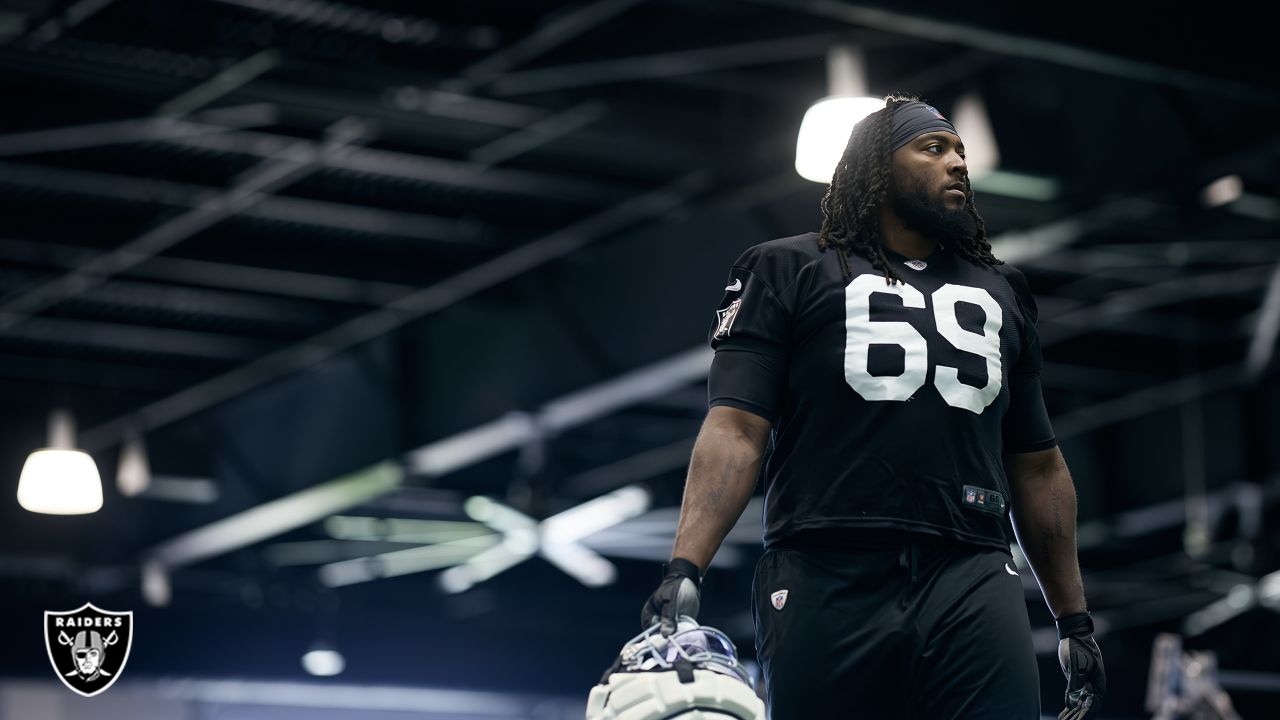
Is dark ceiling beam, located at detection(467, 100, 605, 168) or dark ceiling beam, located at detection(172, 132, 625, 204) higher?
dark ceiling beam, located at detection(172, 132, 625, 204)

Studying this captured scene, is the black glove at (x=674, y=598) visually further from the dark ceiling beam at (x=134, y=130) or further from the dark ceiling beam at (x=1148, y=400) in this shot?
the dark ceiling beam at (x=1148, y=400)

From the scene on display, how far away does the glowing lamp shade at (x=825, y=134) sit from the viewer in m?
5.86

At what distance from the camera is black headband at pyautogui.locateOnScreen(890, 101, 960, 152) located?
2.83 meters

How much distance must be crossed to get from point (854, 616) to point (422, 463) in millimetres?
8340

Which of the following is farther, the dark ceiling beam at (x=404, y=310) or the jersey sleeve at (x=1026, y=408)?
the dark ceiling beam at (x=404, y=310)

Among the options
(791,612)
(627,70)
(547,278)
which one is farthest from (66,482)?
(791,612)

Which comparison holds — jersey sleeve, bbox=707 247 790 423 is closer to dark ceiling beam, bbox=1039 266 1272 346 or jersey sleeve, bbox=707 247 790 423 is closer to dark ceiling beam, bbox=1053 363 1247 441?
dark ceiling beam, bbox=1039 266 1272 346

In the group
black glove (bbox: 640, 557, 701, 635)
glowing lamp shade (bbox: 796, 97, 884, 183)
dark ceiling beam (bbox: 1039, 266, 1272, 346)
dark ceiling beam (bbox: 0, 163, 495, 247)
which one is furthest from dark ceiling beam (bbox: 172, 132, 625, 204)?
black glove (bbox: 640, 557, 701, 635)

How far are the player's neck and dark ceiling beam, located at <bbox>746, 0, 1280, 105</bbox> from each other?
10.8ft

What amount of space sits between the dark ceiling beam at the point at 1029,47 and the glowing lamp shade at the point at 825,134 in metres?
0.34

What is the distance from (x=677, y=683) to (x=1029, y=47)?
4332mm

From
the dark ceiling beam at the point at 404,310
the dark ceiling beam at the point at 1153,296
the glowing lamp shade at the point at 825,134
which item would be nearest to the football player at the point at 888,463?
the glowing lamp shade at the point at 825,134

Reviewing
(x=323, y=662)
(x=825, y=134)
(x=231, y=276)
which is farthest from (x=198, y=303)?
(x=323, y=662)
